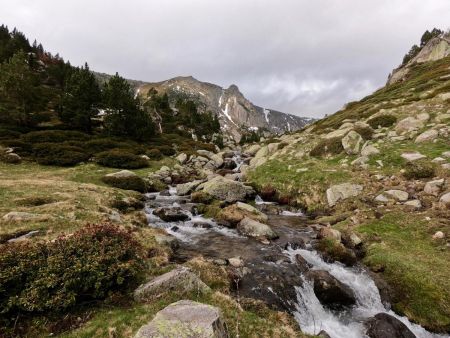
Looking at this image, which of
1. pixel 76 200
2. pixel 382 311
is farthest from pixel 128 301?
pixel 76 200

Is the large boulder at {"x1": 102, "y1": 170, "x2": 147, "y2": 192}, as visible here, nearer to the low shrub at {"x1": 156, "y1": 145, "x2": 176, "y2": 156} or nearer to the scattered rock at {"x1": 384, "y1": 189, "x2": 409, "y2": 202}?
the low shrub at {"x1": 156, "y1": 145, "x2": 176, "y2": 156}

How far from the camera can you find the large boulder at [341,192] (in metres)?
23.2

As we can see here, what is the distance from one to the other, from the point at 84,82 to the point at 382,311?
5750 centimetres

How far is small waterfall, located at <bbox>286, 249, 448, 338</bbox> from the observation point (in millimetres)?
11500

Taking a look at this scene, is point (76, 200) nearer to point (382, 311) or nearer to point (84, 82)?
point (382, 311)

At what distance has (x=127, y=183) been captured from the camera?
31547mm

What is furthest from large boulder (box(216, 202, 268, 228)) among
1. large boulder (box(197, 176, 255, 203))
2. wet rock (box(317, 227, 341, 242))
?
wet rock (box(317, 227, 341, 242))

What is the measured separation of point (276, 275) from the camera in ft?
46.8

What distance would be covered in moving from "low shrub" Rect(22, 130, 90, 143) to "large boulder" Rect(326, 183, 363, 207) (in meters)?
39.9

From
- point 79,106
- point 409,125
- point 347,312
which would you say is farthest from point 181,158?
point 347,312

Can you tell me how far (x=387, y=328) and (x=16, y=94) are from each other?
2189 inches

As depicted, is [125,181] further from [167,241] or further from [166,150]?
[166,150]

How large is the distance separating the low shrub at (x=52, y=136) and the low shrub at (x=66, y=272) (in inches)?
1413

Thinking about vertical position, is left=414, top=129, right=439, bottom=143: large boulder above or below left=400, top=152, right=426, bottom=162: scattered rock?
above
